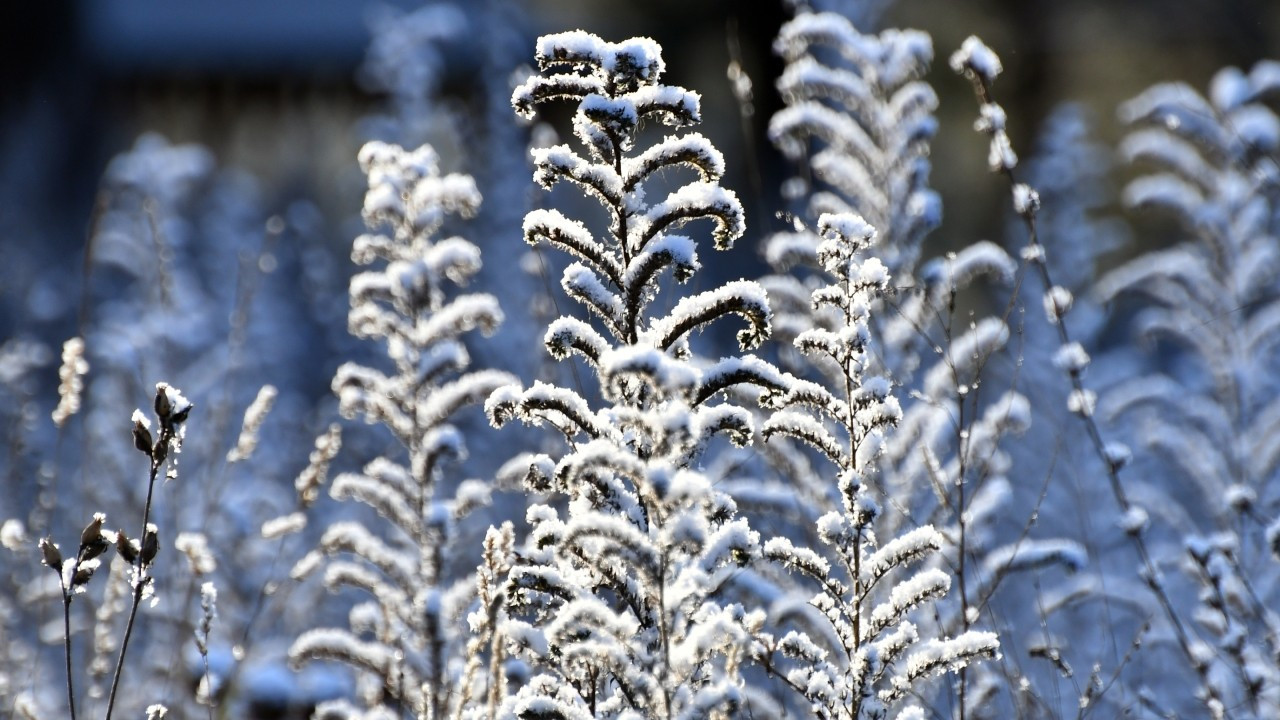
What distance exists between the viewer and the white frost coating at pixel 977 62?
4.15 metres

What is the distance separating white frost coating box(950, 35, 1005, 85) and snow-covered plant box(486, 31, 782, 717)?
1400 mm

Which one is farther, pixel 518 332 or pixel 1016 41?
pixel 1016 41

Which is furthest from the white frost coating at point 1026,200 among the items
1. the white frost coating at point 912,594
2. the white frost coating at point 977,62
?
the white frost coating at point 912,594

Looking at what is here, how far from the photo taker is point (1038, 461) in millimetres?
10984

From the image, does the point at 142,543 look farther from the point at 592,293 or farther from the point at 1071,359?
the point at 1071,359

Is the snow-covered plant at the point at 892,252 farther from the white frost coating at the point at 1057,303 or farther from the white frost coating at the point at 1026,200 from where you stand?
the white frost coating at the point at 1026,200

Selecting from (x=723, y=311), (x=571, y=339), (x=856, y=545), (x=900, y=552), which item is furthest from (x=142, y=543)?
(x=900, y=552)

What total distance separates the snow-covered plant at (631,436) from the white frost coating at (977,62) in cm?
140

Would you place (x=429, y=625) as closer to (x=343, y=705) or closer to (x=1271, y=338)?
(x=343, y=705)

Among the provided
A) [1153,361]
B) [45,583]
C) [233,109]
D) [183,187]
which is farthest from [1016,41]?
[45,583]

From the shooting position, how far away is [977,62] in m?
4.20

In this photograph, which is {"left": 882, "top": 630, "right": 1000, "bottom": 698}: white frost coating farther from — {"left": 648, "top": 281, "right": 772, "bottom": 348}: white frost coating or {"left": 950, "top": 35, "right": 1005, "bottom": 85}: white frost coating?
{"left": 950, "top": 35, "right": 1005, "bottom": 85}: white frost coating

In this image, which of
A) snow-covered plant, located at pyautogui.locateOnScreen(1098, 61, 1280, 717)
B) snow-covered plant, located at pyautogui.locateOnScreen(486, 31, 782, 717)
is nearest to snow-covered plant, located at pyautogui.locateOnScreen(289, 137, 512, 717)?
snow-covered plant, located at pyautogui.locateOnScreen(486, 31, 782, 717)

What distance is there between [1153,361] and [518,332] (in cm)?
915
